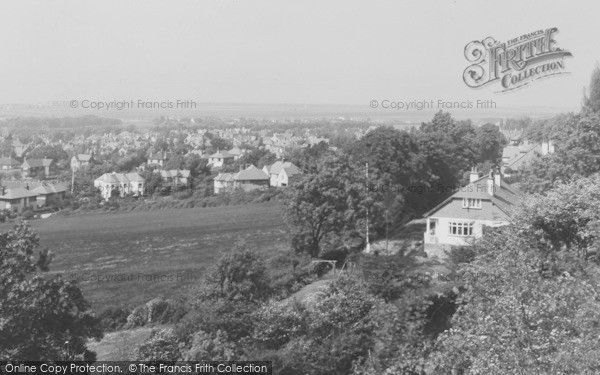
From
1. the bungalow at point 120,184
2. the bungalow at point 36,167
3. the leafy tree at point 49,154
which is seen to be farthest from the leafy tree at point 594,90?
the leafy tree at point 49,154

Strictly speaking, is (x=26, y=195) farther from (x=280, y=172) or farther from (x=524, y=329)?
(x=524, y=329)

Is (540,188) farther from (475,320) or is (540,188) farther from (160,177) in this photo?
(160,177)

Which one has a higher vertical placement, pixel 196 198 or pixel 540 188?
pixel 540 188

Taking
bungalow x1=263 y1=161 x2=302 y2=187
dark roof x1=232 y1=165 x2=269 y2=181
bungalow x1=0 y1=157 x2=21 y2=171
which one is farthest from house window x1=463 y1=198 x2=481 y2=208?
bungalow x1=0 y1=157 x2=21 y2=171

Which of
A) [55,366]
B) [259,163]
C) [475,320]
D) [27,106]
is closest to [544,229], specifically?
[475,320]

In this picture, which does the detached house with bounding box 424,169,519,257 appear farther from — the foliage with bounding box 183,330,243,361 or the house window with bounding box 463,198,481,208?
the foliage with bounding box 183,330,243,361

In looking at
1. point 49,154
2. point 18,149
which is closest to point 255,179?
point 49,154

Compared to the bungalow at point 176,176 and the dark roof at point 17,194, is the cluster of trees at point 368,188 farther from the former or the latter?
the bungalow at point 176,176
